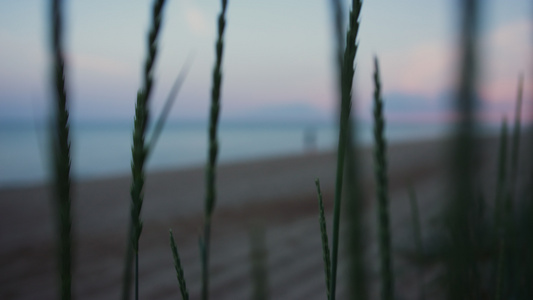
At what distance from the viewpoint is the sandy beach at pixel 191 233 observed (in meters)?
3.65

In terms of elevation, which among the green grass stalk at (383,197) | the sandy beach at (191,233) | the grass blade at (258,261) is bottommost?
the sandy beach at (191,233)

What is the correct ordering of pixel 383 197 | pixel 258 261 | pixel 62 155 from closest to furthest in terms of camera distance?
pixel 62 155, pixel 383 197, pixel 258 261

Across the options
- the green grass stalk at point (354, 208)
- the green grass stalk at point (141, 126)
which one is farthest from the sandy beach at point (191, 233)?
the green grass stalk at point (141, 126)

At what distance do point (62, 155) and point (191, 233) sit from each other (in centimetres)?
581

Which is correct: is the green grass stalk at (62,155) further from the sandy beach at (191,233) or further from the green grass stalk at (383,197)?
the green grass stalk at (383,197)

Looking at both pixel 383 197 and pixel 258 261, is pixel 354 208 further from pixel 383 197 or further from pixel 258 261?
pixel 258 261

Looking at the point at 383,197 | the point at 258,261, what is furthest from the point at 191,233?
the point at 383,197

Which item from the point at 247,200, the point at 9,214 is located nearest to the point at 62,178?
the point at 247,200

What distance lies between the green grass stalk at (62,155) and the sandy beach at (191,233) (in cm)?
11

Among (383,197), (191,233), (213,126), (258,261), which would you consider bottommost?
(191,233)

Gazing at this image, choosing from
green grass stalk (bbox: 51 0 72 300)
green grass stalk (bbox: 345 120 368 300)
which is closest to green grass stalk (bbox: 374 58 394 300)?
green grass stalk (bbox: 345 120 368 300)

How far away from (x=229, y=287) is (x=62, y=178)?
360 centimetres

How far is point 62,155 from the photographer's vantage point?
1.15 feet

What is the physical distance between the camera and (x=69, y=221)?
37cm
